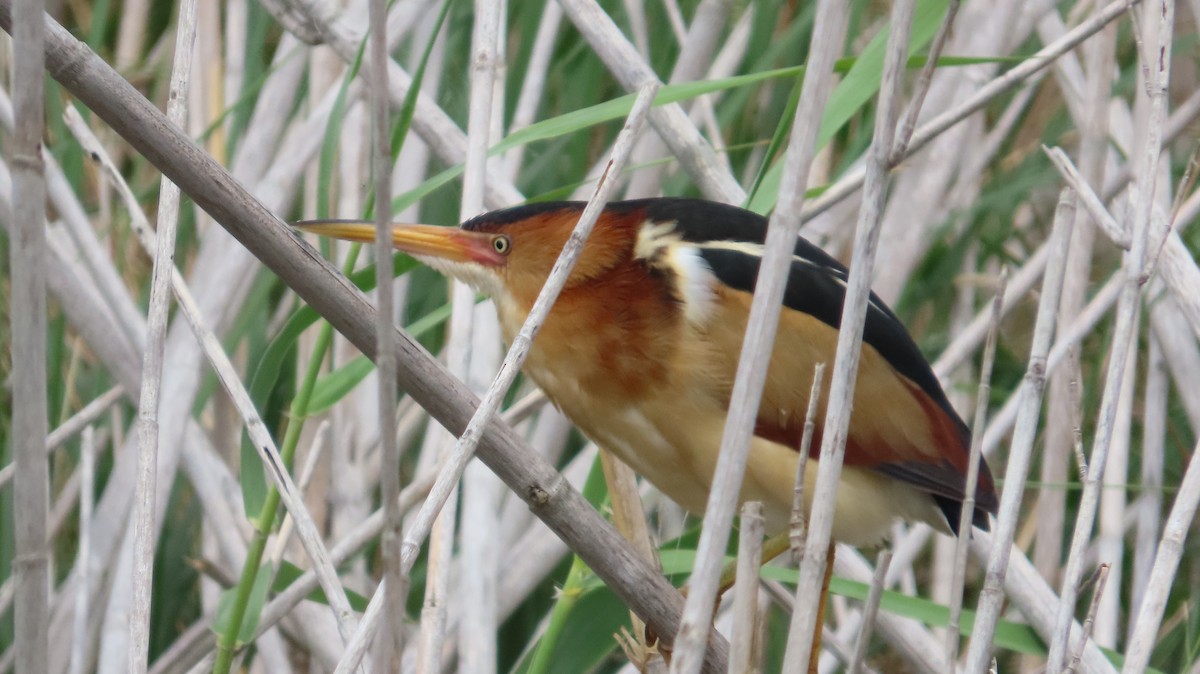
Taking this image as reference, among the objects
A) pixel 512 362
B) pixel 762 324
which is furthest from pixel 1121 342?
pixel 512 362

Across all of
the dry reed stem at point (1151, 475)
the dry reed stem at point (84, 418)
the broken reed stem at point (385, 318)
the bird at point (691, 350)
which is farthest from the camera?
the dry reed stem at point (1151, 475)

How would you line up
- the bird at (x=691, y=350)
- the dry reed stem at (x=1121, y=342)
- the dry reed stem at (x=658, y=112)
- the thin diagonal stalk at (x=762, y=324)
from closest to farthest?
the thin diagonal stalk at (x=762, y=324), the dry reed stem at (x=1121, y=342), the bird at (x=691, y=350), the dry reed stem at (x=658, y=112)

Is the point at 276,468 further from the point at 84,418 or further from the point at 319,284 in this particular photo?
the point at 84,418

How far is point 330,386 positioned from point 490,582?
315mm

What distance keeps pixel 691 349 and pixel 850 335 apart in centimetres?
52

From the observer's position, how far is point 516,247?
1509 millimetres

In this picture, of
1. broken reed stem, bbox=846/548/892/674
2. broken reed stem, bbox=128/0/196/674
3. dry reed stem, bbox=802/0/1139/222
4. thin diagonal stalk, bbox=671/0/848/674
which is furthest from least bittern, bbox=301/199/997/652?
thin diagonal stalk, bbox=671/0/848/674

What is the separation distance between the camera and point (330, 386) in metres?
1.25

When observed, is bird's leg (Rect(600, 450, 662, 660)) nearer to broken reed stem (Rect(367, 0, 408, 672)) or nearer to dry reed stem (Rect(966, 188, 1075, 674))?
dry reed stem (Rect(966, 188, 1075, 674))

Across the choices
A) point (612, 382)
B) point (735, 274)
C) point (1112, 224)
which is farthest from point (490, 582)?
point (1112, 224)

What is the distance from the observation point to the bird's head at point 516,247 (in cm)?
147

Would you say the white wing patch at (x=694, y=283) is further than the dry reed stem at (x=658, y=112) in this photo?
No

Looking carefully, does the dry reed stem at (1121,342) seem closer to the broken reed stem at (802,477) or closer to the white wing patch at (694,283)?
the broken reed stem at (802,477)

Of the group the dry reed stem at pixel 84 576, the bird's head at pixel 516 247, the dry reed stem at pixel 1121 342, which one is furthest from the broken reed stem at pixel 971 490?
the dry reed stem at pixel 84 576
